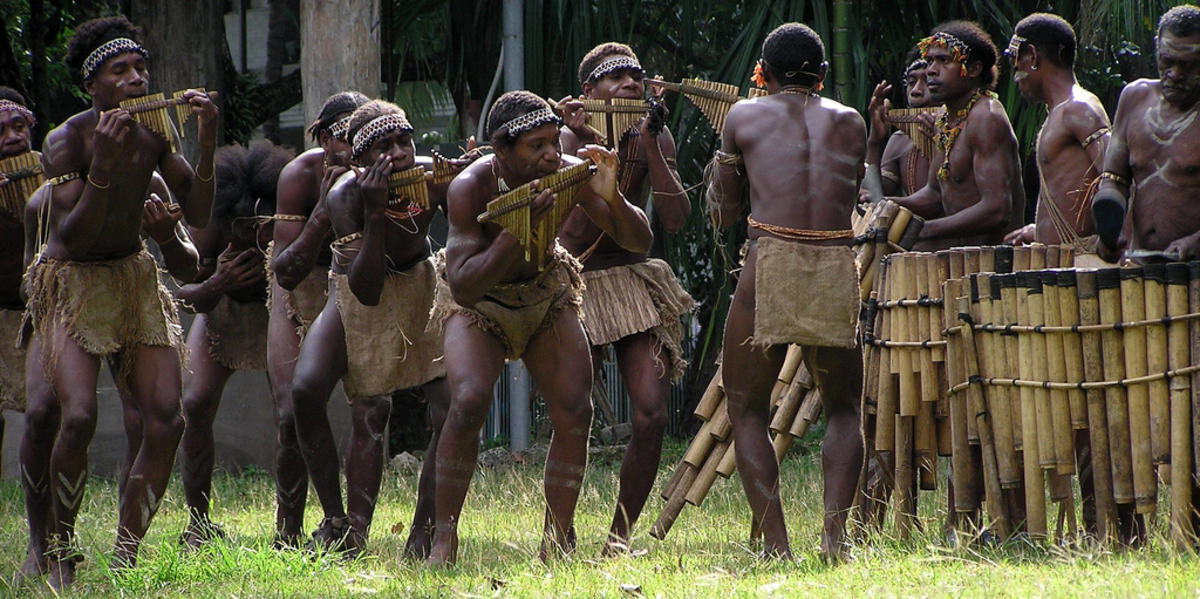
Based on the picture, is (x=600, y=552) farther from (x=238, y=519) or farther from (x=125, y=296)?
(x=238, y=519)

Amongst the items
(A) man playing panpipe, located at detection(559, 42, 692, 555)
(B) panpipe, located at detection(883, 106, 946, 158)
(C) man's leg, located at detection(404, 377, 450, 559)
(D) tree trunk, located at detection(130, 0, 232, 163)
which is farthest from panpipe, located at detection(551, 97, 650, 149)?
(D) tree trunk, located at detection(130, 0, 232, 163)

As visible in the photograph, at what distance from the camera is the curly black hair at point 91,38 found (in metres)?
6.93

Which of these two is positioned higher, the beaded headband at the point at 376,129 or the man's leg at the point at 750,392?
the beaded headband at the point at 376,129

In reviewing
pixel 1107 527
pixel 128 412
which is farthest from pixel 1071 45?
pixel 128 412

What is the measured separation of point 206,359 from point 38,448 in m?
1.29

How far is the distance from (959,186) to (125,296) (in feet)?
13.2

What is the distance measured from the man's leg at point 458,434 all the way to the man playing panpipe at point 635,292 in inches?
36.6

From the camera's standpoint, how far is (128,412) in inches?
306

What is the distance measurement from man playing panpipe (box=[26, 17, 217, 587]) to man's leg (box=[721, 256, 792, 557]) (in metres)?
2.49

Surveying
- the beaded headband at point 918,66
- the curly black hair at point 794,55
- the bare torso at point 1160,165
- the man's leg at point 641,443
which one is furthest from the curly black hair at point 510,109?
the beaded headband at point 918,66

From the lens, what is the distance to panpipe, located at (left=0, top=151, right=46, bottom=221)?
297 inches

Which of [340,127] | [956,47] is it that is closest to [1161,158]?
[956,47]

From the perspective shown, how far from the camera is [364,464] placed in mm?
7184

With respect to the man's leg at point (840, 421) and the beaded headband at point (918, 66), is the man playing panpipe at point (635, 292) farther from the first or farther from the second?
the beaded headband at point (918, 66)
